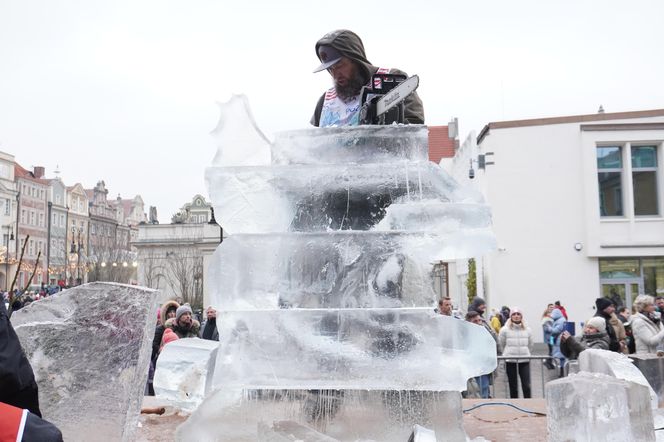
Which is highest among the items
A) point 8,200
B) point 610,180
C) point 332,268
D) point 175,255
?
point 8,200

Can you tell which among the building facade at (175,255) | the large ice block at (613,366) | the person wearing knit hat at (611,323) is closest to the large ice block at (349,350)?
the large ice block at (613,366)

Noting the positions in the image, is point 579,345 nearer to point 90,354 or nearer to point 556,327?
point 556,327

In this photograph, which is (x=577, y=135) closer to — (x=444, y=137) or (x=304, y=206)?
(x=444, y=137)

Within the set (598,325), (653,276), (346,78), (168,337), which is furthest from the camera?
(653,276)

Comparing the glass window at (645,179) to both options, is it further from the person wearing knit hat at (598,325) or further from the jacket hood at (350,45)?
the jacket hood at (350,45)

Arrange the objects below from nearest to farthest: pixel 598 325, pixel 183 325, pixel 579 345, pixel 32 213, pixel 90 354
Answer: pixel 90 354
pixel 579 345
pixel 183 325
pixel 598 325
pixel 32 213

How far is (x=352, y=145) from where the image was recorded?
10.8 ft

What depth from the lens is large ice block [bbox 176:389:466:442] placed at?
9.93ft

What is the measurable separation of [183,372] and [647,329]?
7245 millimetres

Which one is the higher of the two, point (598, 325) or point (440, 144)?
point (440, 144)

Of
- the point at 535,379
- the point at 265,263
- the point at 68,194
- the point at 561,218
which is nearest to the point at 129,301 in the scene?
the point at 265,263

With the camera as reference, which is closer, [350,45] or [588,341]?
[350,45]

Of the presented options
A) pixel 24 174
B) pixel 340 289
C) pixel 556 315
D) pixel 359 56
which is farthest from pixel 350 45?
pixel 24 174

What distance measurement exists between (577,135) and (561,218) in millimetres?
2697
